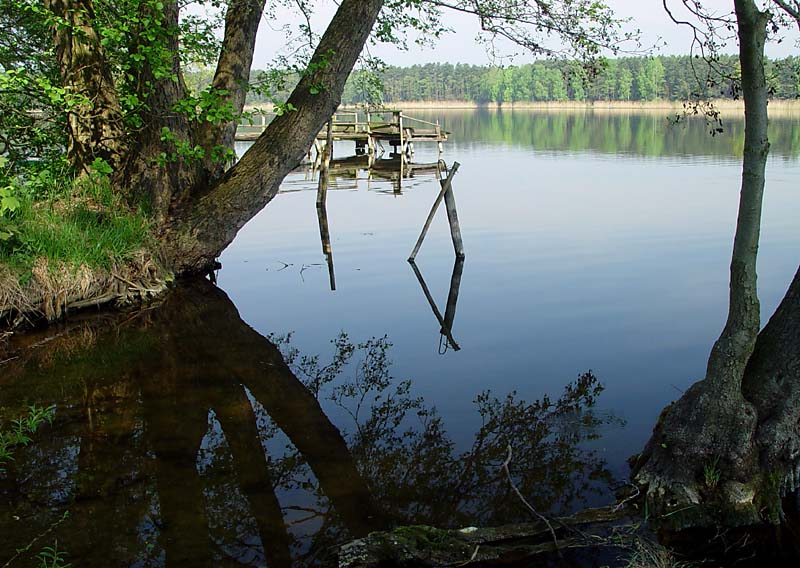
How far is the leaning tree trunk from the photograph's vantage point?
5348mm

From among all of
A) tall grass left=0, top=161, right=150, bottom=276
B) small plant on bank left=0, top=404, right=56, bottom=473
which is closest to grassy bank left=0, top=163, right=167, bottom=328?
tall grass left=0, top=161, right=150, bottom=276

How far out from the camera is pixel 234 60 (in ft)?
41.5

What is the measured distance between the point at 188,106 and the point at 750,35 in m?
7.32

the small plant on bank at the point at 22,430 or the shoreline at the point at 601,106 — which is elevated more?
the shoreline at the point at 601,106

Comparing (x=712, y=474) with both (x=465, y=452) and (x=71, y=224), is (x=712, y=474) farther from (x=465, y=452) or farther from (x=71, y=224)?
(x=71, y=224)

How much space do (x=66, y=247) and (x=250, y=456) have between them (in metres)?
5.63

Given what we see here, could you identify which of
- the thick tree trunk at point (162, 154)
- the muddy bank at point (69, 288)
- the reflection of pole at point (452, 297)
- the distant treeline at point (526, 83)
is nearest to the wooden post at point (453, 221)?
the reflection of pole at point (452, 297)

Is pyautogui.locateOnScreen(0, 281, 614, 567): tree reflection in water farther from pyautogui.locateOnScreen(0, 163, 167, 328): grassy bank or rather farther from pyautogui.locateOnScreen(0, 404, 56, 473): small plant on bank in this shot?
pyautogui.locateOnScreen(0, 163, 167, 328): grassy bank

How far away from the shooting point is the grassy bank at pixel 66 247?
10.0 meters

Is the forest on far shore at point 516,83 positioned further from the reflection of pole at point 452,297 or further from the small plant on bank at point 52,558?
the small plant on bank at point 52,558

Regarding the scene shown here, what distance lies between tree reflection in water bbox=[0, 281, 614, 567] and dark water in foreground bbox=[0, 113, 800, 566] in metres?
0.02

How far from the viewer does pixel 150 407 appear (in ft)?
24.9

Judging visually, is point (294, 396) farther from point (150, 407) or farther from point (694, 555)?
point (694, 555)

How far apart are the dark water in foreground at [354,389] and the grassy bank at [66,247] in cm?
53
